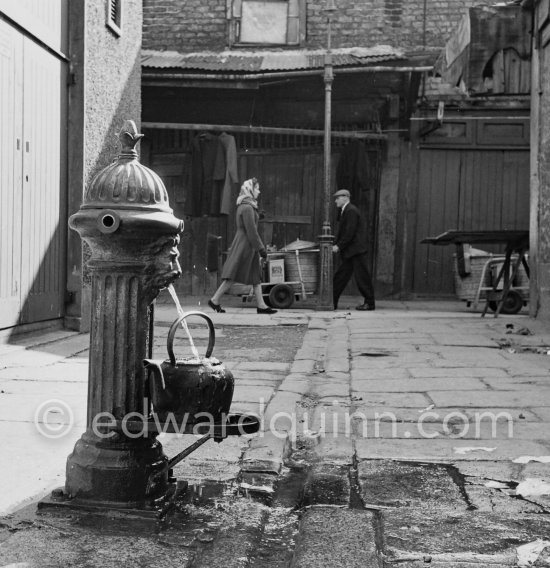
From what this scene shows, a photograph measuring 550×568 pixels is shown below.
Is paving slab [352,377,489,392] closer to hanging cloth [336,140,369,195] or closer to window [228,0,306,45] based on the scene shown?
hanging cloth [336,140,369,195]

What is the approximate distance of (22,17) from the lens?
6.41 meters

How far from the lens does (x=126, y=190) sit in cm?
255

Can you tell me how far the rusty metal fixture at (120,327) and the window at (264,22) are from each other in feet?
43.1

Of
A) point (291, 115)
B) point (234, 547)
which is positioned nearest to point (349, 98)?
point (291, 115)

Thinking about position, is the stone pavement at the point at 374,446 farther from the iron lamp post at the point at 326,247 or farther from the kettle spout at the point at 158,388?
the iron lamp post at the point at 326,247

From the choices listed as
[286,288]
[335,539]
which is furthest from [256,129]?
[335,539]

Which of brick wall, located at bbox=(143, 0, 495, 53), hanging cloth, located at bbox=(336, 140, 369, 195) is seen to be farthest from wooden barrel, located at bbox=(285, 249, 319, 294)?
brick wall, located at bbox=(143, 0, 495, 53)

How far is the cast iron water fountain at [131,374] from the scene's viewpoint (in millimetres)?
2510

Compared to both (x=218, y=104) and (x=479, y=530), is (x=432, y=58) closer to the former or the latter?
(x=218, y=104)

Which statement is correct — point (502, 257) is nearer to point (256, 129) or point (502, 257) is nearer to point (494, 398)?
point (256, 129)

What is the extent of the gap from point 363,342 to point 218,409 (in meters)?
4.77

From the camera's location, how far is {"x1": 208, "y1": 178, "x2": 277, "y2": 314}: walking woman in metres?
11.1

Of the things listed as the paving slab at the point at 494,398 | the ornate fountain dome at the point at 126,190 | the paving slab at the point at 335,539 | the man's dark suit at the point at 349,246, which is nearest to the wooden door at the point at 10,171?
the paving slab at the point at 494,398

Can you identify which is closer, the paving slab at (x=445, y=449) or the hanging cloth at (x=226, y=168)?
the paving slab at (x=445, y=449)
